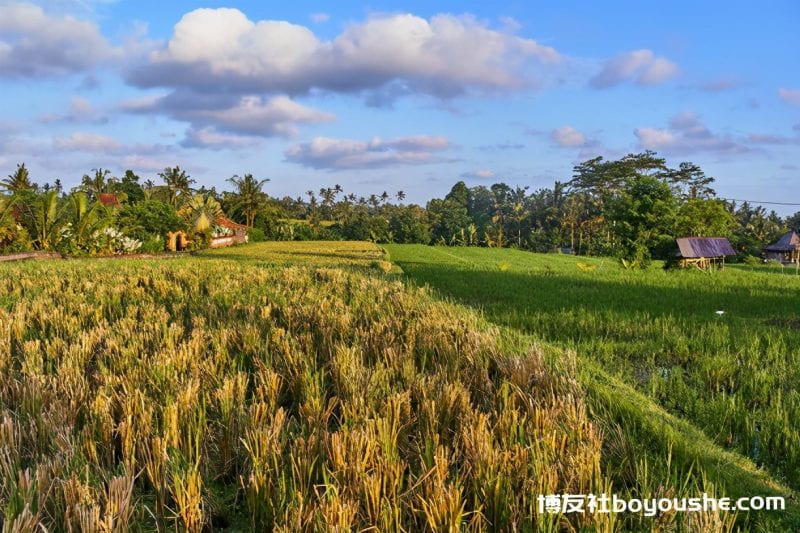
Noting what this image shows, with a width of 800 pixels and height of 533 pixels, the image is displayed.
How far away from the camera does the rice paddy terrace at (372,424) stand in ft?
6.07

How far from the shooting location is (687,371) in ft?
15.3

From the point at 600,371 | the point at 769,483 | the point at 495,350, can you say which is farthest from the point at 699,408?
the point at 495,350

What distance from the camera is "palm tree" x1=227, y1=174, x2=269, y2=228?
48.3 meters

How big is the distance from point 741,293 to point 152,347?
1135cm

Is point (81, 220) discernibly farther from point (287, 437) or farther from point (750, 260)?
point (750, 260)

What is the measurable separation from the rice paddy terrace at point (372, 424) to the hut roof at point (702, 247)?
954 inches

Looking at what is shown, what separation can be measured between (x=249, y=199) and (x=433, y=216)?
1963 centimetres

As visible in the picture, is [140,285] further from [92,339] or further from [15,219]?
[15,219]

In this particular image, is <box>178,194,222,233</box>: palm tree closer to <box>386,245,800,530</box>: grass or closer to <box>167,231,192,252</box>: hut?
<box>167,231,192,252</box>: hut

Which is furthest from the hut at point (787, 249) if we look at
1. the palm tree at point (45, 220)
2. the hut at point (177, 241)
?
the palm tree at point (45, 220)

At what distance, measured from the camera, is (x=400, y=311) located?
6188mm

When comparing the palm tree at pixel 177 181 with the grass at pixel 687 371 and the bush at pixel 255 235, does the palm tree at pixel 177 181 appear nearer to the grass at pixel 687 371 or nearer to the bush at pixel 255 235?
the bush at pixel 255 235

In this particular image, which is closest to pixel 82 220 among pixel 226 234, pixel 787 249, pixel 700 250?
pixel 226 234

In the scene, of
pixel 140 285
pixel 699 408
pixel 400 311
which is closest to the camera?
pixel 699 408
